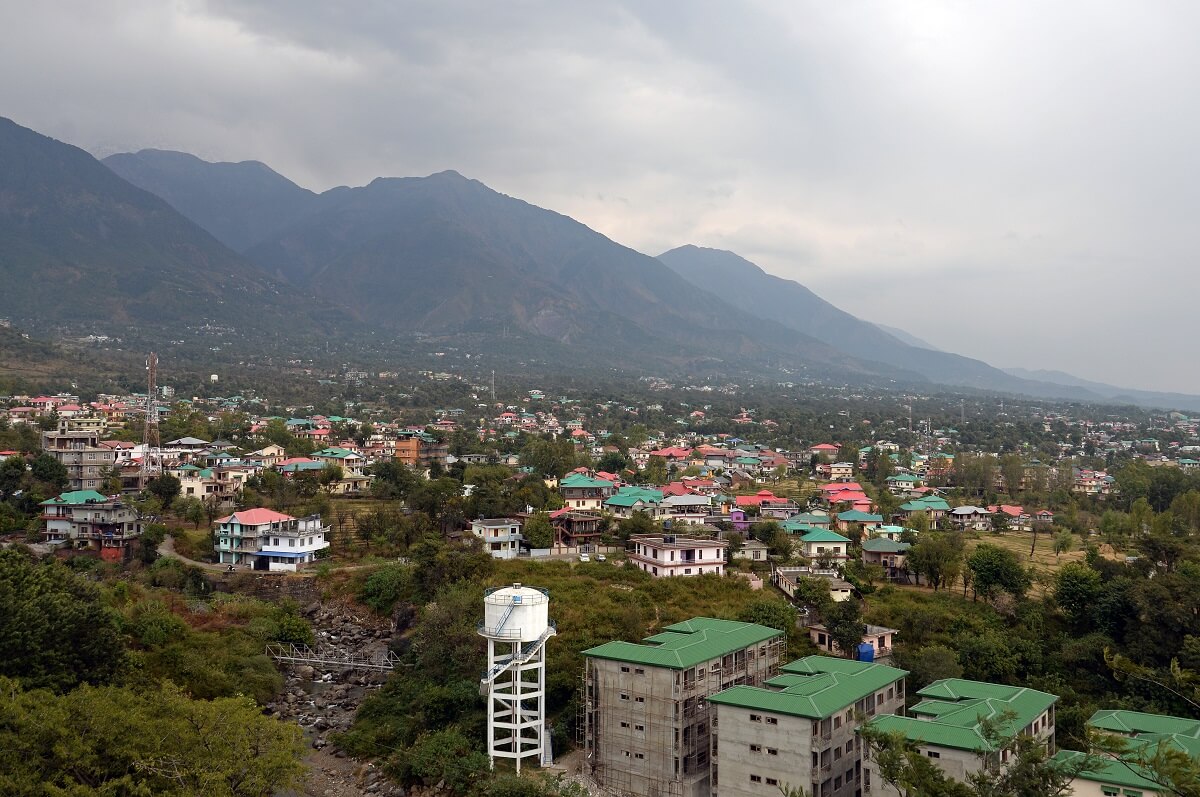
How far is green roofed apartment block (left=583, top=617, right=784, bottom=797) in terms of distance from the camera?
2089 cm

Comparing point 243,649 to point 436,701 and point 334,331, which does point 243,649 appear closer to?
point 436,701

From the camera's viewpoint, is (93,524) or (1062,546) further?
(93,524)

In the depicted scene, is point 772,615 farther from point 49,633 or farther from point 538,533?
point 49,633

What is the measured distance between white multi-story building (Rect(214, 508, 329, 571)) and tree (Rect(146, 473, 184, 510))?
19.6 ft

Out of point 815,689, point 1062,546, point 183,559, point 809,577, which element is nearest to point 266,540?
point 183,559

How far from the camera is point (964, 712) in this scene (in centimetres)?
1878

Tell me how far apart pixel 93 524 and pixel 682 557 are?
2409 cm

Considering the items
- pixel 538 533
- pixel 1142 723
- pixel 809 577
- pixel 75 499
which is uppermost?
pixel 75 499

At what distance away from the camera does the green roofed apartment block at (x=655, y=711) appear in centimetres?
2089

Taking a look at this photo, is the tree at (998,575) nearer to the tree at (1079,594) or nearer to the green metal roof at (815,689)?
the tree at (1079,594)

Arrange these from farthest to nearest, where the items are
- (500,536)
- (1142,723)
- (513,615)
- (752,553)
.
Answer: (500,536), (752,553), (513,615), (1142,723)

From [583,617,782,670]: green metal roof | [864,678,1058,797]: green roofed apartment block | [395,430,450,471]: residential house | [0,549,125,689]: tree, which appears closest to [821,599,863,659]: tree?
[583,617,782,670]: green metal roof

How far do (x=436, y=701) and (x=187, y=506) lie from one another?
22960mm

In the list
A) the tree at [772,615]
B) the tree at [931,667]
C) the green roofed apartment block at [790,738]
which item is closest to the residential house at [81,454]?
the tree at [772,615]
